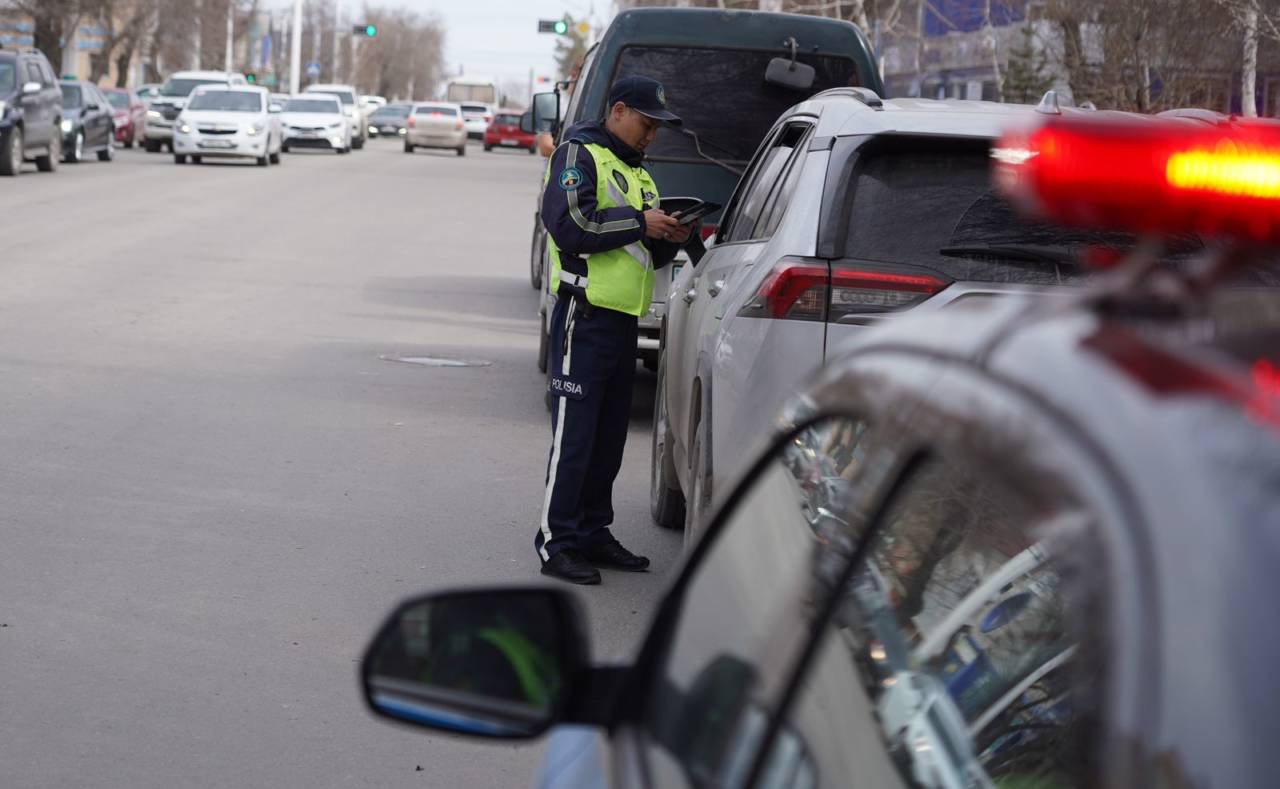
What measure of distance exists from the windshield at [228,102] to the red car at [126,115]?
9.17m

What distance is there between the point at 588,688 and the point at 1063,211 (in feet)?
2.96

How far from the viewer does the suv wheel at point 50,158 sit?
32031 millimetres

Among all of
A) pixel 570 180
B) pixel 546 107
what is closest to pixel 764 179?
pixel 570 180

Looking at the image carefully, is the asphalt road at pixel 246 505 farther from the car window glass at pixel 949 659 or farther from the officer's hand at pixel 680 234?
the car window glass at pixel 949 659

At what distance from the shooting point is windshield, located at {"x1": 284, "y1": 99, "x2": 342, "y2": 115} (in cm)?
5069

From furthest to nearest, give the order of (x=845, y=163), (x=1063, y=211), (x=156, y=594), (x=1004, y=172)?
(x=156, y=594)
(x=845, y=163)
(x=1004, y=172)
(x=1063, y=211)

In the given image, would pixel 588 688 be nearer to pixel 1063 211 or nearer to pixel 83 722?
Result: pixel 1063 211

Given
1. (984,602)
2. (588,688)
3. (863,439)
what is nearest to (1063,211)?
(863,439)

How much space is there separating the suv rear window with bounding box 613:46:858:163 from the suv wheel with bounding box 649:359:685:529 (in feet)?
10.4

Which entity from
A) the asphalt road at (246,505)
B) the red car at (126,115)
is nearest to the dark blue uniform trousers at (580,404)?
the asphalt road at (246,505)

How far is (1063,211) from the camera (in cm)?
146

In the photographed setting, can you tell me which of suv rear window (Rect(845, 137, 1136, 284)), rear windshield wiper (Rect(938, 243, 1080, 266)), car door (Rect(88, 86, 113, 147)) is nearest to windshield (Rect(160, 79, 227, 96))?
car door (Rect(88, 86, 113, 147))

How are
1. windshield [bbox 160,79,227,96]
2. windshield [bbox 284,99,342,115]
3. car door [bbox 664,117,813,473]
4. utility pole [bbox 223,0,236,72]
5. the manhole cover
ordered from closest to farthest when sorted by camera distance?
car door [bbox 664,117,813,473], the manhole cover, windshield [bbox 160,79,227,96], windshield [bbox 284,99,342,115], utility pole [bbox 223,0,236,72]

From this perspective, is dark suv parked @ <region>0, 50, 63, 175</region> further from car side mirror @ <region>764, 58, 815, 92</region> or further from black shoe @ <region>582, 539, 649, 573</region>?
black shoe @ <region>582, 539, 649, 573</region>
